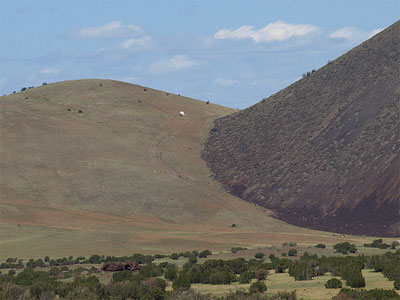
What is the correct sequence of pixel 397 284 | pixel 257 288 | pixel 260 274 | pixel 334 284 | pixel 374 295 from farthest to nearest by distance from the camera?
pixel 260 274 → pixel 334 284 → pixel 257 288 → pixel 397 284 → pixel 374 295

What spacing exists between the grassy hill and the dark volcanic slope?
12.0 ft

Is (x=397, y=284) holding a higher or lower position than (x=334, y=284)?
higher

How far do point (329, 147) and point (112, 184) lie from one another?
1092 inches

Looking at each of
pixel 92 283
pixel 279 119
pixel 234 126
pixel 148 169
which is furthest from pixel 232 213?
pixel 92 283

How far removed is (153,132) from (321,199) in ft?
141

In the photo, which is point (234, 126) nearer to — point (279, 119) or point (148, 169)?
point (279, 119)

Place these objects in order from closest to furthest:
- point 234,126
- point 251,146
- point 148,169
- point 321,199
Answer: point 321,199
point 148,169
point 251,146
point 234,126

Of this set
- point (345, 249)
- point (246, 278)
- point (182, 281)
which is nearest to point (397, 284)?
point (246, 278)

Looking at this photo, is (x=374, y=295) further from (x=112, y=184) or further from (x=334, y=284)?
(x=112, y=184)

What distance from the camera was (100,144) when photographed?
99438 millimetres

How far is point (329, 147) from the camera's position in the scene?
85188mm

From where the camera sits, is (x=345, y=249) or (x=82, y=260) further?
(x=82, y=260)

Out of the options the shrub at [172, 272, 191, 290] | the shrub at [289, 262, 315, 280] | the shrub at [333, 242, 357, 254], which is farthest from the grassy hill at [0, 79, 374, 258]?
A: the shrub at [289, 262, 315, 280]

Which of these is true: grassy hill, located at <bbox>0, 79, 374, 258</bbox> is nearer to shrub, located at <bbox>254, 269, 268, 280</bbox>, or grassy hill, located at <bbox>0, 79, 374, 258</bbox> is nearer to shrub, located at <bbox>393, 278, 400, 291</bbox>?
shrub, located at <bbox>254, 269, 268, 280</bbox>
